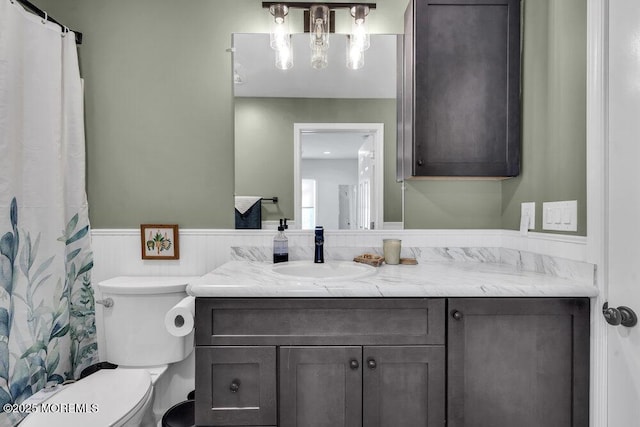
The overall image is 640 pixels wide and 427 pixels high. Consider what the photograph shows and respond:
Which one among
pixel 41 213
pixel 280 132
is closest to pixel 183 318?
pixel 41 213

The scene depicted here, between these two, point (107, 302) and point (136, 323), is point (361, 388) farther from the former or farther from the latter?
point (107, 302)

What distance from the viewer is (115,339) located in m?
1.60

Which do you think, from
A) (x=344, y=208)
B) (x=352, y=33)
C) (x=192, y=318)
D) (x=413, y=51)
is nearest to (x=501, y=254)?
(x=344, y=208)

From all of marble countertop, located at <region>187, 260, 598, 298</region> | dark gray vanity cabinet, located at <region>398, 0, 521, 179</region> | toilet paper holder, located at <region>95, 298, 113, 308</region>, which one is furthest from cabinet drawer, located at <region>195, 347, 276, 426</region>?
dark gray vanity cabinet, located at <region>398, 0, 521, 179</region>

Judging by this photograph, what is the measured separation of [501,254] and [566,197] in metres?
0.53

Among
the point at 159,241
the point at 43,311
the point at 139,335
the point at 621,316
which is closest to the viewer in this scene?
the point at 621,316

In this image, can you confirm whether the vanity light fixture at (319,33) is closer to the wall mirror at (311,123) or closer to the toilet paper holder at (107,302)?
the wall mirror at (311,123)

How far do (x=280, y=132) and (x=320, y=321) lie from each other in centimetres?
100

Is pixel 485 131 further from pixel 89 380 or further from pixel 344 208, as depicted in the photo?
pixel 89 380

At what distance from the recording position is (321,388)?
46.6 inches

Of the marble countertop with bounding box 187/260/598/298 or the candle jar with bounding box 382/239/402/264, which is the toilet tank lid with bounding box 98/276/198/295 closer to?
the marble countertop with bounding box 187/260/598/298

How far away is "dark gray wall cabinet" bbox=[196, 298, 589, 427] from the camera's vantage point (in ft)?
3.88

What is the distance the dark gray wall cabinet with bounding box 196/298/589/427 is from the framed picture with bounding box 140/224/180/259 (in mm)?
731

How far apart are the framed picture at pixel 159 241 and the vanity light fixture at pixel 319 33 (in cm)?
103
